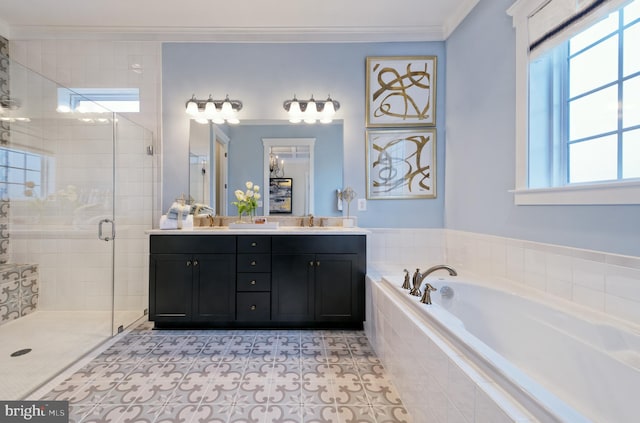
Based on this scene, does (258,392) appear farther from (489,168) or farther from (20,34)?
(20,34)

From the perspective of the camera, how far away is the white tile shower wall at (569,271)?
1130mm

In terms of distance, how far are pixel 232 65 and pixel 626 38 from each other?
105 inches

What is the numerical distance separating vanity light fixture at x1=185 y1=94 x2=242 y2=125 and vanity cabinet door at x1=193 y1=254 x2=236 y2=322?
4.23 ft

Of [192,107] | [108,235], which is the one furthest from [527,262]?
[108,235]

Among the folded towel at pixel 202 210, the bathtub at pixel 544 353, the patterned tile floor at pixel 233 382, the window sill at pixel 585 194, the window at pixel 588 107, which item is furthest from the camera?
the folded towel at pixel 202 210

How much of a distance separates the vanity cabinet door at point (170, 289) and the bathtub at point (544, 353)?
5.20ft

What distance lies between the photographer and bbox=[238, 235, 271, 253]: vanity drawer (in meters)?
2.19

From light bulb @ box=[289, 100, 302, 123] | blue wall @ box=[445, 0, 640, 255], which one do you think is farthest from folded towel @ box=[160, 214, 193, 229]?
blue wall @ box=[445, 0, 640, 255]

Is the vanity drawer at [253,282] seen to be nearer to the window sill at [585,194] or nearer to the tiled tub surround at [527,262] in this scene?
the tiled tub surround at [527,262]

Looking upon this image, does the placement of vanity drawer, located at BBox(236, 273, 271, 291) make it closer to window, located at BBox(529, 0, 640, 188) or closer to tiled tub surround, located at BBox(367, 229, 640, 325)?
tiled tub surround, located at BBox(367, 229, 640, 325)

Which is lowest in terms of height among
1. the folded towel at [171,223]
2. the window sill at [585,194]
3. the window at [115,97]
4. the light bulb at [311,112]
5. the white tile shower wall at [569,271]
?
the white tile shower wall at [569,271]

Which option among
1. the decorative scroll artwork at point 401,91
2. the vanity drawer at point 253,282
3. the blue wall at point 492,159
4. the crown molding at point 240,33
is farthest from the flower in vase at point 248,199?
the blue wall at point 492,159

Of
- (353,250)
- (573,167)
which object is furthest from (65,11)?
(573,167)

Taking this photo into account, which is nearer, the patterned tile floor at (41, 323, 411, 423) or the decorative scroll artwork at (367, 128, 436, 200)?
the patterned tile floor at (41, 323, 411, 423)
